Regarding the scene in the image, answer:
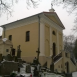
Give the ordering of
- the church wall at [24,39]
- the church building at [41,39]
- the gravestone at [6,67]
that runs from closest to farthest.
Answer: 1. the gravestone at [6,67]
2. the church building at [41,39]
3. the church wall at [24,39]

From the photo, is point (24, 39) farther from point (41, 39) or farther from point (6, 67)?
point (6, 67)

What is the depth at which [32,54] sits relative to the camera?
62.6ft

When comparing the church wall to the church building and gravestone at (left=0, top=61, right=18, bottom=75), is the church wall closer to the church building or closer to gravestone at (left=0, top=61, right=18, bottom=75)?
the church building

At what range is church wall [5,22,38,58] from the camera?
19.2m

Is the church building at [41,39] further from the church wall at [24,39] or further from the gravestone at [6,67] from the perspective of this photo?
the gravestone at [6,67]

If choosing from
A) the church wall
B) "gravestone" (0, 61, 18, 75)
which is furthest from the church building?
"gravestone" (0, 61, 18, 75)

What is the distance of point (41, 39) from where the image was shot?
18.8 meters

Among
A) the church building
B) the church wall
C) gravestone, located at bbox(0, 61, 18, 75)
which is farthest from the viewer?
the church wall

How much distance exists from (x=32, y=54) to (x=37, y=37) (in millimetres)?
2608

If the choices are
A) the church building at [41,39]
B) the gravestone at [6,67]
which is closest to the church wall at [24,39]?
the church building at [41,39]

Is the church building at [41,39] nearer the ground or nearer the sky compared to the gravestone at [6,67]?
nearer the sky

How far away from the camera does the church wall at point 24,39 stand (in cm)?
1916

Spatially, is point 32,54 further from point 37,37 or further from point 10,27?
point 10,27

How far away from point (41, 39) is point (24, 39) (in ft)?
10.8
